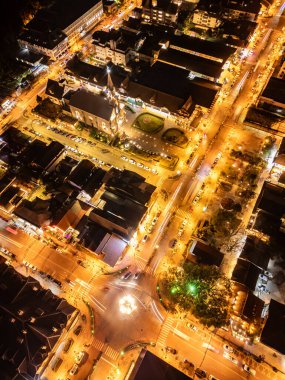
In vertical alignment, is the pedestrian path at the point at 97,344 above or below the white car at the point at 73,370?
above

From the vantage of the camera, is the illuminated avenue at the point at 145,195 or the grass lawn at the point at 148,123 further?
the grass lawn at the point at 148,123

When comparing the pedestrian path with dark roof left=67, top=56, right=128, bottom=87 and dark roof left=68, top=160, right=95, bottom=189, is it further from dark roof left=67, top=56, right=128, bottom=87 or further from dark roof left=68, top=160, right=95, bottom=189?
dark roof left=67, top=56, right=128, bottom=87

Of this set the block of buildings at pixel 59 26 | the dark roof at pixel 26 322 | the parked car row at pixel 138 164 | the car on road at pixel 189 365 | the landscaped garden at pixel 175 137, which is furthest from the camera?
the block of buildings at pixel 59 26

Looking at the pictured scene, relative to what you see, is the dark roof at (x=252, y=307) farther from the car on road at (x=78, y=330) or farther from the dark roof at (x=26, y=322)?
the dark roof at (x=26, y=322)

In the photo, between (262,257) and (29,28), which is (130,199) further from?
(29,28)

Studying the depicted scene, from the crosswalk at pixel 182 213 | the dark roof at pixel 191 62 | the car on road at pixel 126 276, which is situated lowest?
the car on road at pixel 126 276

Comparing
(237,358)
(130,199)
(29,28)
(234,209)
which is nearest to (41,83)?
(29,28)

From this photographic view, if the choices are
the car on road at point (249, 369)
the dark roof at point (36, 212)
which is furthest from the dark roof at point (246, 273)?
the dark roof at point (36, 212)

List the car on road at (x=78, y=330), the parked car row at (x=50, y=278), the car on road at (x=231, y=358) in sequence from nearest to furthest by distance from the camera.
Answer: the car on road at (x=231, y=358) < the car on road at (x=78, y=330) < the parked car row at (x=50, y=278)
